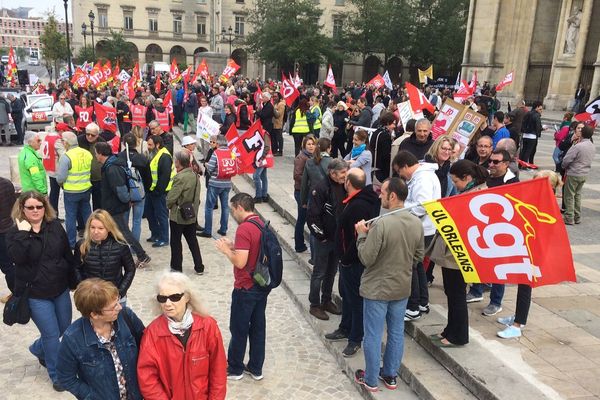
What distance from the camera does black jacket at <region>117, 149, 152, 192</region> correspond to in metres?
7.44

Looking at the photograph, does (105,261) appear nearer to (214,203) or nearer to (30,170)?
(30,170)

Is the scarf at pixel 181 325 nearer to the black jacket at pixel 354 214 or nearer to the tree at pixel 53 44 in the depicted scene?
the black jacket at pixel 354 214

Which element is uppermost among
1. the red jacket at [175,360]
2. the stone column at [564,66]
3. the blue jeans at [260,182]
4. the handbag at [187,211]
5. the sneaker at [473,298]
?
the stone column at [564,66]

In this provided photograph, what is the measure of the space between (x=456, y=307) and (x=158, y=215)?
5370mm

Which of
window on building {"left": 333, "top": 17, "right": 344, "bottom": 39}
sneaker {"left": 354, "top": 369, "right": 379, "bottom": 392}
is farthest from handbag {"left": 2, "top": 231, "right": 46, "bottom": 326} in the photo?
window on building {"left": 333, "top": 17, "right": 344, "bottom": 39}

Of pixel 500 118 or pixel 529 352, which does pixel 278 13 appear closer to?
pixel 500 118

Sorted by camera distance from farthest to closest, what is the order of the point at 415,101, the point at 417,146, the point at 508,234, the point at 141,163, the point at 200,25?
the point at 200,25 → the point at 415,101 → the point at 141,163 → the point at 417,146 → the point at 508,234

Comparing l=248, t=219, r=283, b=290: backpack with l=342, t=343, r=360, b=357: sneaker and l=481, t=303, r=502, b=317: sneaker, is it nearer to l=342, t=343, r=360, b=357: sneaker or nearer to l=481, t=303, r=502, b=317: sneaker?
l=342, t=343, r=360, b=357: sneaker

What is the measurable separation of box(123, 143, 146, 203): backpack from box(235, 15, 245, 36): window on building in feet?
220

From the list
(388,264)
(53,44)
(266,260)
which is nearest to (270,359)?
(266,260)

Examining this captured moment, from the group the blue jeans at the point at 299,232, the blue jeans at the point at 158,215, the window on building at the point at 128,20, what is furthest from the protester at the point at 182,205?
the window on building at the point at 128,20

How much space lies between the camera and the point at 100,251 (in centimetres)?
444

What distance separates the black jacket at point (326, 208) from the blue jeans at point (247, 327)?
1268 millimetres

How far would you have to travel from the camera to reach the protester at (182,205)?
279 inches
